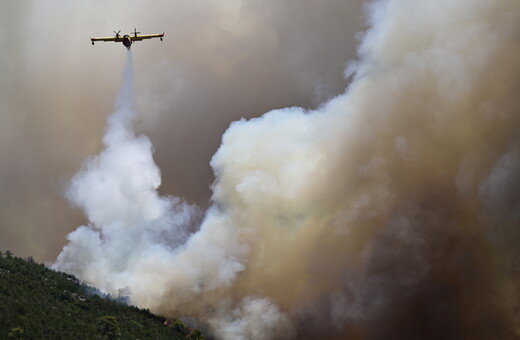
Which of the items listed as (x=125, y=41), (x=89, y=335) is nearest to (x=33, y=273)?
(x=89, y=335)

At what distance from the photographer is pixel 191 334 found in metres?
174

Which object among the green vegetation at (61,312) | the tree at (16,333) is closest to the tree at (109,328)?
the green vegetation at (61,312)

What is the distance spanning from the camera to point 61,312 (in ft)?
484

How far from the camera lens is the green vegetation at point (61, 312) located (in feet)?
422

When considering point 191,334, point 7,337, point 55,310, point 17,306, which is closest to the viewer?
point 7,337

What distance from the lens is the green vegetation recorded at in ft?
422

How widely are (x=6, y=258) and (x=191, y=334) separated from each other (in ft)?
A: 196

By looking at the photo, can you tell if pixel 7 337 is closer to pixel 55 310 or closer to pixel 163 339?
pixel 55 310

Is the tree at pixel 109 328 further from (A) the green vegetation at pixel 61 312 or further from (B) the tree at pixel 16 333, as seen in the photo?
(B) the tree at pixel 16 333

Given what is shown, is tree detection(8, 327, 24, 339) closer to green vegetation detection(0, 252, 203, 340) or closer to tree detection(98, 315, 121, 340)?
green vegetation detection(0, 252, 203, 340)

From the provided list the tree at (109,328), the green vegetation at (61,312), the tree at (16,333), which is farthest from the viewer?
the tree at (109,328)

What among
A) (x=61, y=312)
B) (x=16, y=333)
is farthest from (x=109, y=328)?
(x=16, y=333)

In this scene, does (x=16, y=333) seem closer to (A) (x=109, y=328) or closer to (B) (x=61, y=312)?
(B) (x=61, y=312)

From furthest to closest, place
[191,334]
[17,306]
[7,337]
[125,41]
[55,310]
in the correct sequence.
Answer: [191,334] < [125,41] < [55,310] < [17,306] < [7,337]
